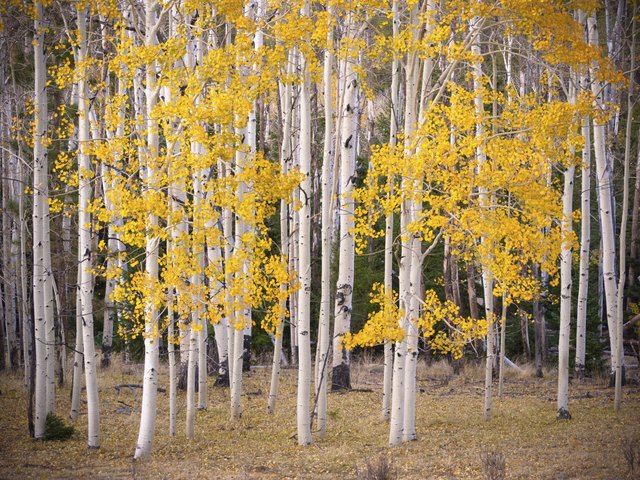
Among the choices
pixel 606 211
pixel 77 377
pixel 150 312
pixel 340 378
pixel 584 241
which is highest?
pixel 606 211

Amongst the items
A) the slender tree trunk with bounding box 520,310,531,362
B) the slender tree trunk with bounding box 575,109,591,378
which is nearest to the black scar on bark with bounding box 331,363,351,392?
the slender tree trunk with bounding box 575,109,591,378

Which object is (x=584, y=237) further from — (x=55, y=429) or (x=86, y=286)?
(x=55, y=429)

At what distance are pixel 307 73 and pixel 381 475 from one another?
21.0ft

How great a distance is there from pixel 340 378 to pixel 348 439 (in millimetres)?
4151

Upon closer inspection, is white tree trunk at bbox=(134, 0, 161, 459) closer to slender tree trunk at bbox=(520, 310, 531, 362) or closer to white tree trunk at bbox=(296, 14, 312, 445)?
white tree trunk at bbox=(296, 14, 312, 445)

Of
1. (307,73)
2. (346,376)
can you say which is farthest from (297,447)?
(307,73)

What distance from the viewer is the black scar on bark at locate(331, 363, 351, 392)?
1504 centimetres

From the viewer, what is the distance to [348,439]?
10.9 metres

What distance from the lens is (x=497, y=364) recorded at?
58.6 feet

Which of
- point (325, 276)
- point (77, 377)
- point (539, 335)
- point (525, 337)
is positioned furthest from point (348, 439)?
point (525, 337)

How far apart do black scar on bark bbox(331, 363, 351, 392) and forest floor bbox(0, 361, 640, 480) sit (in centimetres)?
36

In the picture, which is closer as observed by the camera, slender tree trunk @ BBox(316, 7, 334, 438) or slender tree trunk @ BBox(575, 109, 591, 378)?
slender tree trunk @ BBox(316, 7, 334, 438)

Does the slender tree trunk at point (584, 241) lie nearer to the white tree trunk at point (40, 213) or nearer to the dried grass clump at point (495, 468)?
the dried grass clump at point (495, 468)

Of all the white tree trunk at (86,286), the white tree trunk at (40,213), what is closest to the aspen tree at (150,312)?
the white tree trunk at (86,286)
